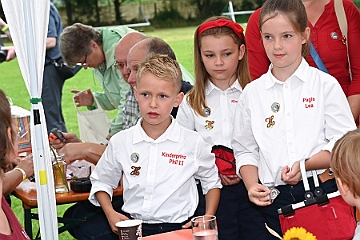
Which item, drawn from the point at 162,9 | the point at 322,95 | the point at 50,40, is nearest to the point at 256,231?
the point at 322,95

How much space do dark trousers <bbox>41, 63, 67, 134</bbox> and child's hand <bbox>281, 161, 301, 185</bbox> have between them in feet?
18.3

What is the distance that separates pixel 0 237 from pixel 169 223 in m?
1.19

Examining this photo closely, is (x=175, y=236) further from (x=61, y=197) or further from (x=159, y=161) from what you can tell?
(x=61, y=197)

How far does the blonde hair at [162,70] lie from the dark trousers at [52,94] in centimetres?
497

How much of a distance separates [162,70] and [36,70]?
0.70m

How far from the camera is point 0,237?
2447 mm

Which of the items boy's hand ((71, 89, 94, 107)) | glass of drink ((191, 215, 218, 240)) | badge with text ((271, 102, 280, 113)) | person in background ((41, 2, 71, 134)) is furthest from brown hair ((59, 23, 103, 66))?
glass of drink ((191, 215, 218, 240))

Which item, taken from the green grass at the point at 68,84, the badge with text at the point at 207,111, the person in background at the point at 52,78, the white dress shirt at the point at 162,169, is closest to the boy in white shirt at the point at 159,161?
the white dress shirt at the point at 162,169

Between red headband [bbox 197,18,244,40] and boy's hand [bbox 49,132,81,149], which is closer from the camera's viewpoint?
red headband [bbox 197,18,244,40]

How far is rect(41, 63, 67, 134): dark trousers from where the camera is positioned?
8.27 m

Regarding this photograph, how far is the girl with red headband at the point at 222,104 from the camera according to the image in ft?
12.5

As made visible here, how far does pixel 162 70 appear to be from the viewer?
135 inches

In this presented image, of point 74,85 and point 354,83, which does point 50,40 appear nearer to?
point 354,83

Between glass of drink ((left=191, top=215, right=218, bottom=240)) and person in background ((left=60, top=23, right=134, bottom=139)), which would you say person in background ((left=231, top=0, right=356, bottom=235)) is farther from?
person in background ((left=60, top=23, right=134, bottom=139))
